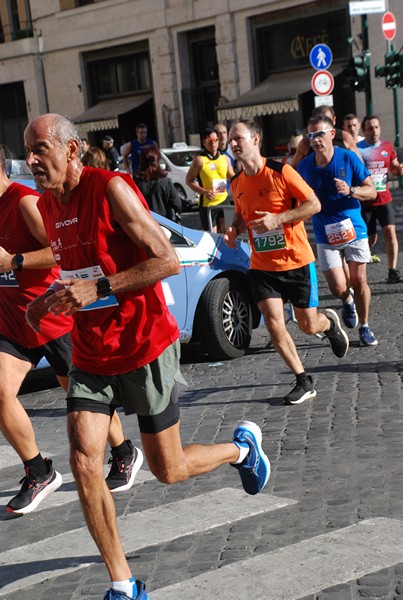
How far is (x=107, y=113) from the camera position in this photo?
1518 inches

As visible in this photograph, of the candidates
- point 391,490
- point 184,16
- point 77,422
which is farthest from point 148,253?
point 184,16

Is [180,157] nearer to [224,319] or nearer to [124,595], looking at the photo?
[224,319]

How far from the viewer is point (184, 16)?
36.4 metres

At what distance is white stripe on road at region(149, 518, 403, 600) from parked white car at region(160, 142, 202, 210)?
22861 mm

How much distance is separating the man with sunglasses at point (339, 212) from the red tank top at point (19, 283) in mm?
3719

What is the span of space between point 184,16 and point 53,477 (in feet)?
106

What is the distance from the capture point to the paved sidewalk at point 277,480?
4.45 meters

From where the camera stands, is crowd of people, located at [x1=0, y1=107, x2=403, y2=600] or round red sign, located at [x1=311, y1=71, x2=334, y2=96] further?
round red sign, located at [x1=311, y1=71, x2=334, y2=96]

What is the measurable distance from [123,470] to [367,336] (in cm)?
403

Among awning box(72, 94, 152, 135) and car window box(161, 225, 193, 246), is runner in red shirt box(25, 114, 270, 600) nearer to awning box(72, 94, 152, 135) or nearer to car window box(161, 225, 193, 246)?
car window box(161, 225, 193, 246)

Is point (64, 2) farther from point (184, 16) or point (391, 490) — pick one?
point (391, 490)

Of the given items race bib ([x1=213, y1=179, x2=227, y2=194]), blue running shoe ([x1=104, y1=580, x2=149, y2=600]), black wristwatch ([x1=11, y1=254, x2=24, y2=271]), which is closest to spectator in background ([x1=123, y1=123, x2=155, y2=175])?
race bib ([x1=213, y1=179, x2=227, y2=194])

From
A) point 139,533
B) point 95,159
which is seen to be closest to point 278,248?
point 139,533

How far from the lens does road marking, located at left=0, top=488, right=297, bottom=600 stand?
470 cm
